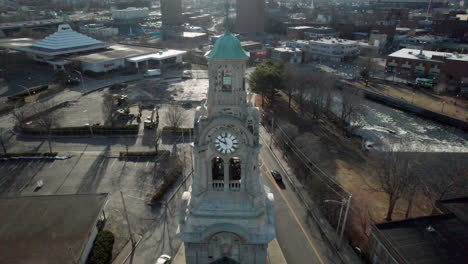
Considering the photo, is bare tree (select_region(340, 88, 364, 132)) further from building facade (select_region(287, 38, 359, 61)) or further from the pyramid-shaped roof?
the pyramid-shaped roof

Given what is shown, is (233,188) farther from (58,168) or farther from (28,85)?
(28,85)

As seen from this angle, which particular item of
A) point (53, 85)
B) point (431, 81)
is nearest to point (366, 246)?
point (431, 81)

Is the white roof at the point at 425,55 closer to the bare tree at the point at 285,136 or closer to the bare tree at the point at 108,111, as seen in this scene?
the bare tree at the point at 285,136

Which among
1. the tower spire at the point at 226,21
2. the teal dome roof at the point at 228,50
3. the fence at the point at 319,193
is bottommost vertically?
the fence at the point at 319,193

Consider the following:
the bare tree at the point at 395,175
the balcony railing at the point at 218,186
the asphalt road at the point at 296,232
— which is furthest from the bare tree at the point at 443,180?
the balcony railing at the point at 218,186

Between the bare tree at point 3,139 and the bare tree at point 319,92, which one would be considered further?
the bare tree at point 319,92

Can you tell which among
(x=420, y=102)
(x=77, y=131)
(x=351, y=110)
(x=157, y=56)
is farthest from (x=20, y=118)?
(x=420, y=102)
